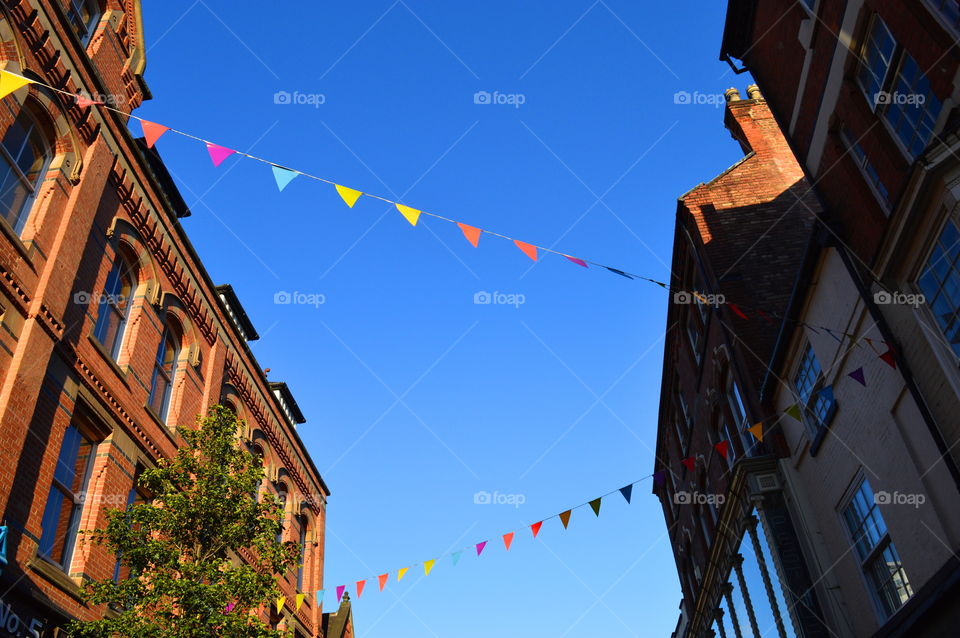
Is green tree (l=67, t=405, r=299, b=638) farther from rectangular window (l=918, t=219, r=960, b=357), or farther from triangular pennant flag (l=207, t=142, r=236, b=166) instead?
rectangular window (l=918, t=219, r=960, b=357)

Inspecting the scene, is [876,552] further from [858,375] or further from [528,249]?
[528,249]

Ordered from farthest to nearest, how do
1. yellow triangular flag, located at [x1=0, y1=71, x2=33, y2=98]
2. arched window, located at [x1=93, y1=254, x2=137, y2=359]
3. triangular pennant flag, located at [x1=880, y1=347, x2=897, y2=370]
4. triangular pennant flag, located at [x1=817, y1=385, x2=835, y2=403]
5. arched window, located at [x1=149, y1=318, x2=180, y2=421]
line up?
arched window, located at [x1=149, y1=318, x2=180, y2=421], arched window, located at [x1=93, y1=254, x2=137, y2=359], triangular pennant flag, located at [x1=817, y1=385, x2=835, y2=403], triangular pennant flag, located at [x1=880, y1=347, x2=897, y2=370], yellow triangular flag, located at [x1=0, y1=71, x2=33, y2=98]

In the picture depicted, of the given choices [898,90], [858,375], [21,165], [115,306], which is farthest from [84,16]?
[858,375]

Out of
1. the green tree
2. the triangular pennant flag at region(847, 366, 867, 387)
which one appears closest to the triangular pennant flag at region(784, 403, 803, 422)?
the triangular pennant flag at region(847, 366, 867, 387)

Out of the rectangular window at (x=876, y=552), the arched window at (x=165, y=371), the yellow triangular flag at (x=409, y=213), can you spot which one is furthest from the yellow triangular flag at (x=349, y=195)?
the rectangular window at (x=876, y=552)

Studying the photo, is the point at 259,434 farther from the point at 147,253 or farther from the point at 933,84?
the point at 933,84

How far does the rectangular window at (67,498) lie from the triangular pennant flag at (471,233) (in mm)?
7261

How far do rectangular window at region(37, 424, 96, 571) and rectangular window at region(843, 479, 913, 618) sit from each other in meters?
13.0

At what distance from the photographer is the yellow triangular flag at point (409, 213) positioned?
10.1m

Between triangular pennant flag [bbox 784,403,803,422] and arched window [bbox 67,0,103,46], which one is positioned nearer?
triangular pennant flag [bbox 784,403,803,422]

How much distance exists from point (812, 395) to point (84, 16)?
54.2 feet

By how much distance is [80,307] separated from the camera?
39.9 feet

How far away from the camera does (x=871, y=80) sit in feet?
36.2

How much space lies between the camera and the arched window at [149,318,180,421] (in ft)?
48.9
